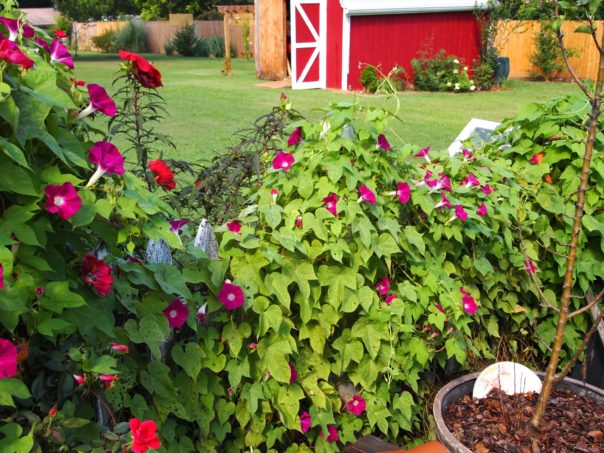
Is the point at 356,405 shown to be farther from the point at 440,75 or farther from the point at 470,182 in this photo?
the point at 440,75

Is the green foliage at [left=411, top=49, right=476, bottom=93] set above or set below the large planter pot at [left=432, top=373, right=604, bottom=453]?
above

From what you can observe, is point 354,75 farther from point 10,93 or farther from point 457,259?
point 10,93

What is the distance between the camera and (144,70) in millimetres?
2117

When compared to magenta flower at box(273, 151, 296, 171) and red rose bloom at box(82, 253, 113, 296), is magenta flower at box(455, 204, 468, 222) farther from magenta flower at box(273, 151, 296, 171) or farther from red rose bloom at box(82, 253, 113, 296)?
red rose bloom at box(82, 253, 113, 296)

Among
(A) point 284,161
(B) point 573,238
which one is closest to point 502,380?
(B) point 573,238

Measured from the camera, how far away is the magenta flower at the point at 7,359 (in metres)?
1.42

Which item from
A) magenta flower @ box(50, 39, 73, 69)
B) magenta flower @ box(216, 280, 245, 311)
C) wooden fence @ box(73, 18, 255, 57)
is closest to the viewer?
magenta flower @ box(50, 39, 73, 69)

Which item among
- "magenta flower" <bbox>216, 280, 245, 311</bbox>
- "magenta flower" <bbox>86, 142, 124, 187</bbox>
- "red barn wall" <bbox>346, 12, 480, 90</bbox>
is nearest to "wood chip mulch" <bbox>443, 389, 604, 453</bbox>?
"magenta flower" <bbox>216, 280, 245, 311</bbox>

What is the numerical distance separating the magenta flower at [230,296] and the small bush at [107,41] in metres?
36.7

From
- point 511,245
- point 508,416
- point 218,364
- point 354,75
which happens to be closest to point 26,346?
point 218,364

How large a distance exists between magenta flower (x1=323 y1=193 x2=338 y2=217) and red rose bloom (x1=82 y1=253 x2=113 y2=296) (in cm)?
100

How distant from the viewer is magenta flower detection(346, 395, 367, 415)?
258 cm

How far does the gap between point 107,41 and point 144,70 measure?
123ft

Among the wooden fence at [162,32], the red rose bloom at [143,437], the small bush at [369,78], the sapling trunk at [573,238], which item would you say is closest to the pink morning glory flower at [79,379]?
the red rose bloom at [143,437]
